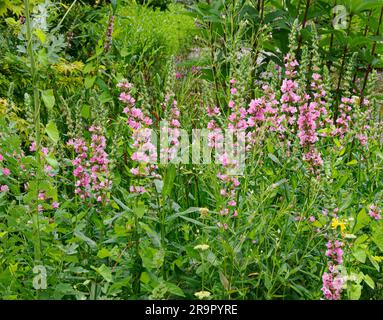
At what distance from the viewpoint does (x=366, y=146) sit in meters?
3.08

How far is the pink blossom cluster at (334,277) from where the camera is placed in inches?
77.9

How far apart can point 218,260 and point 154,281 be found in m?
0.27

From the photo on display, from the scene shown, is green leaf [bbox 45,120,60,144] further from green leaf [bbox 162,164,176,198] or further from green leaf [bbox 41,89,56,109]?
green leaf [bbox 162,164,176,198]

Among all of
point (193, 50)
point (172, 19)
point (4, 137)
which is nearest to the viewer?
point (4, 137)

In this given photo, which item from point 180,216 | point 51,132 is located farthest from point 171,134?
point 51,132

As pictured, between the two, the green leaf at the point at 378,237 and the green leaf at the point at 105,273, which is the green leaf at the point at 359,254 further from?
the green leaf at the point at 105,273

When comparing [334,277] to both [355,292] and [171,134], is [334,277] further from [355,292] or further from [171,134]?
[171,134]

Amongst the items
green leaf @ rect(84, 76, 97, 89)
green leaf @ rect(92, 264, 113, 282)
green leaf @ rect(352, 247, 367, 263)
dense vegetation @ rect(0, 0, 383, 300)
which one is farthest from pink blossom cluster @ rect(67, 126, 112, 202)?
green leaf @ rect(352, 247, 367, 263)

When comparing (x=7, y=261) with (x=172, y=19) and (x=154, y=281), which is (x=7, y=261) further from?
(x=172, y=19)

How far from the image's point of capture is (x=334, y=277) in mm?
2004

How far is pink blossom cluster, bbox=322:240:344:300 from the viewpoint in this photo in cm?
198

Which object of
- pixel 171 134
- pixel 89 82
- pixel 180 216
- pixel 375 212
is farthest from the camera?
pixel 89 82

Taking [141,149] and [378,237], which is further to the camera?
[378,237]
